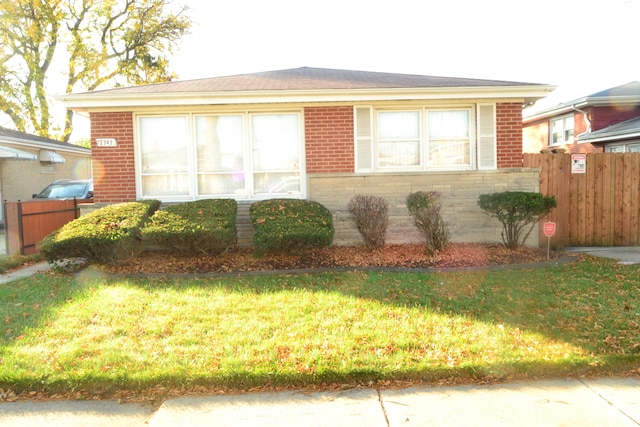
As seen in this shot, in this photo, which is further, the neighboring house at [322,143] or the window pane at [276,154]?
the window pane at [276,154]

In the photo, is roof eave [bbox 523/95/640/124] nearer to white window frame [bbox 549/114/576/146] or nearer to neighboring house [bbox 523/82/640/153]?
neighboring house [bbox 523/82/640/153]

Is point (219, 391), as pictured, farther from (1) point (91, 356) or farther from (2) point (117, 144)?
(2) point (117, 144)

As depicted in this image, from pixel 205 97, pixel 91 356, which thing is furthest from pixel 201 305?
pixel 205 97

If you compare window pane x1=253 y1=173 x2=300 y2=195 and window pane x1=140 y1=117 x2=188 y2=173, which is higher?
window pane x1=140 y1=117 x2=188 y2=173

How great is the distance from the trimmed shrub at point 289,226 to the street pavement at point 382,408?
384 cm

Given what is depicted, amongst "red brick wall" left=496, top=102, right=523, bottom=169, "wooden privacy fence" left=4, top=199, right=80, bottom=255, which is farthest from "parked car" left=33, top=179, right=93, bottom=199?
"red brick wall" left=496, top=102, right=523, bottom=169

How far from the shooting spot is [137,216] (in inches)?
312

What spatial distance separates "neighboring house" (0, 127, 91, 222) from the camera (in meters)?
17.9

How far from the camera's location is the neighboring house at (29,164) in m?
17.9

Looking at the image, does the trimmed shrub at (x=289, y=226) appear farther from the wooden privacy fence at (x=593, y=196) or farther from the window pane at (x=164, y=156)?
the wooden privacy fence at (x=593, y=196)

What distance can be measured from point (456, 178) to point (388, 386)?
668 centimetres

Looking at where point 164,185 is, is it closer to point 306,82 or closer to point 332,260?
point 306,82

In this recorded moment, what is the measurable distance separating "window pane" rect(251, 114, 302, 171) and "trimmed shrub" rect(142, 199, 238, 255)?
1989 mm

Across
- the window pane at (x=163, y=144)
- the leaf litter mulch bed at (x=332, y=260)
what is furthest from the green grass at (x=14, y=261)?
the window pane at (x=163, y=144)
